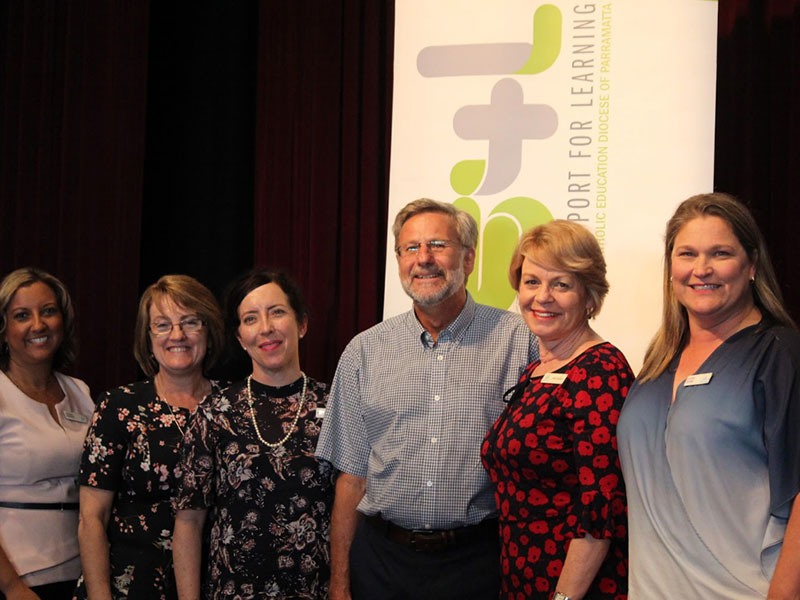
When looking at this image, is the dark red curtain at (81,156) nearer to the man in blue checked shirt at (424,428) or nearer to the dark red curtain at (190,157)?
the dark red curtain at (190,157)

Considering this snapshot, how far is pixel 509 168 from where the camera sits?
3.83 m

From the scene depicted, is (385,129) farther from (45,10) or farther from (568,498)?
(568,498)

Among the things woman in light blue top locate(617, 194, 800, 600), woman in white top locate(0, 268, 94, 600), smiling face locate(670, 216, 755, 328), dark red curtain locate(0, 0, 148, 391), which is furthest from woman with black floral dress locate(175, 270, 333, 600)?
dark red curtain locate(0, 0, 148, 391)

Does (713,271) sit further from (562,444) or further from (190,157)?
(190,157)

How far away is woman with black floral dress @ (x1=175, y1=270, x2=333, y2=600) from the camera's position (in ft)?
9.03

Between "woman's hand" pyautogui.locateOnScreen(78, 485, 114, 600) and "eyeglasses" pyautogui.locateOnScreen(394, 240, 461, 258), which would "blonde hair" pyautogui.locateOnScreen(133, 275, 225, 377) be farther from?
"eyeglasses" pyautogui.locateOnScreen(394, 240, 461, 258)

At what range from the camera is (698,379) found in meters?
2.08

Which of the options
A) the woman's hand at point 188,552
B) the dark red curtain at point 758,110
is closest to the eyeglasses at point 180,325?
the woman's hand at point 188,552

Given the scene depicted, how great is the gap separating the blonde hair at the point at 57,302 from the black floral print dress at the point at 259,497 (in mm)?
860

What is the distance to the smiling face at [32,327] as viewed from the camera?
328 centimetres

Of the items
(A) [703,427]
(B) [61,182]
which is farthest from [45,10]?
(A) [703,427]

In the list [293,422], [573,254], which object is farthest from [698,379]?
[293,422]

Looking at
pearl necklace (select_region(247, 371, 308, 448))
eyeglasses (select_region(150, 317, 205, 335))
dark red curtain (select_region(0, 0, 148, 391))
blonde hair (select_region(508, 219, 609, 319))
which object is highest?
dark red curtain (select_region(0, 0, 148, 391))

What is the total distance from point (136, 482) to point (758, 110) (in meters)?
2.84
